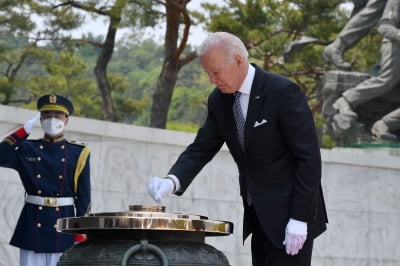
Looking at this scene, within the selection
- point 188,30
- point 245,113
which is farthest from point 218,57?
point 188,30

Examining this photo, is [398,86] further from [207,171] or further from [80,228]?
[80,228]

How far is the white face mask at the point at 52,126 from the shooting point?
629cm

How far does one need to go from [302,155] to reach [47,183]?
2538 mm

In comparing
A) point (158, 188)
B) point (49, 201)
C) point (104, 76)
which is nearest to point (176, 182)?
point (158, 188)

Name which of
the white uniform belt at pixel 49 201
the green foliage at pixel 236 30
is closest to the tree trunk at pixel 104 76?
the green foliage at pixel 236 30

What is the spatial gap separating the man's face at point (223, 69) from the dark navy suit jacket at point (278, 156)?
131 mm

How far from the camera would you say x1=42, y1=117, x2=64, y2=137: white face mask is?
20.6 feet

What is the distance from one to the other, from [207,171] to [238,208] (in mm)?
510

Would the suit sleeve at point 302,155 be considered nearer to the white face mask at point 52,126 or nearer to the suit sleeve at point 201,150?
the suit sleeve at point 201,150

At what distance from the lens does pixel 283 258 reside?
4.20m

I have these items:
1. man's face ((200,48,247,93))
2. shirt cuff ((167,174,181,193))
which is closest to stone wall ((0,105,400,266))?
shirt cuff ((167,174,181,193))

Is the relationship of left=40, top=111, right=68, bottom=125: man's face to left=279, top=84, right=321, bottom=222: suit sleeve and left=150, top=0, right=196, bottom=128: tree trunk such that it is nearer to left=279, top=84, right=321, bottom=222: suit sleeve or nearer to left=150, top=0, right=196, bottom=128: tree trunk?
left=279, top=84, right=321, bottom=222: suit sleeve

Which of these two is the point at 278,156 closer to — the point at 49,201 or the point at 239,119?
the point at 239,119

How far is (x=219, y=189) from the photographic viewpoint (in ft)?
33.8
